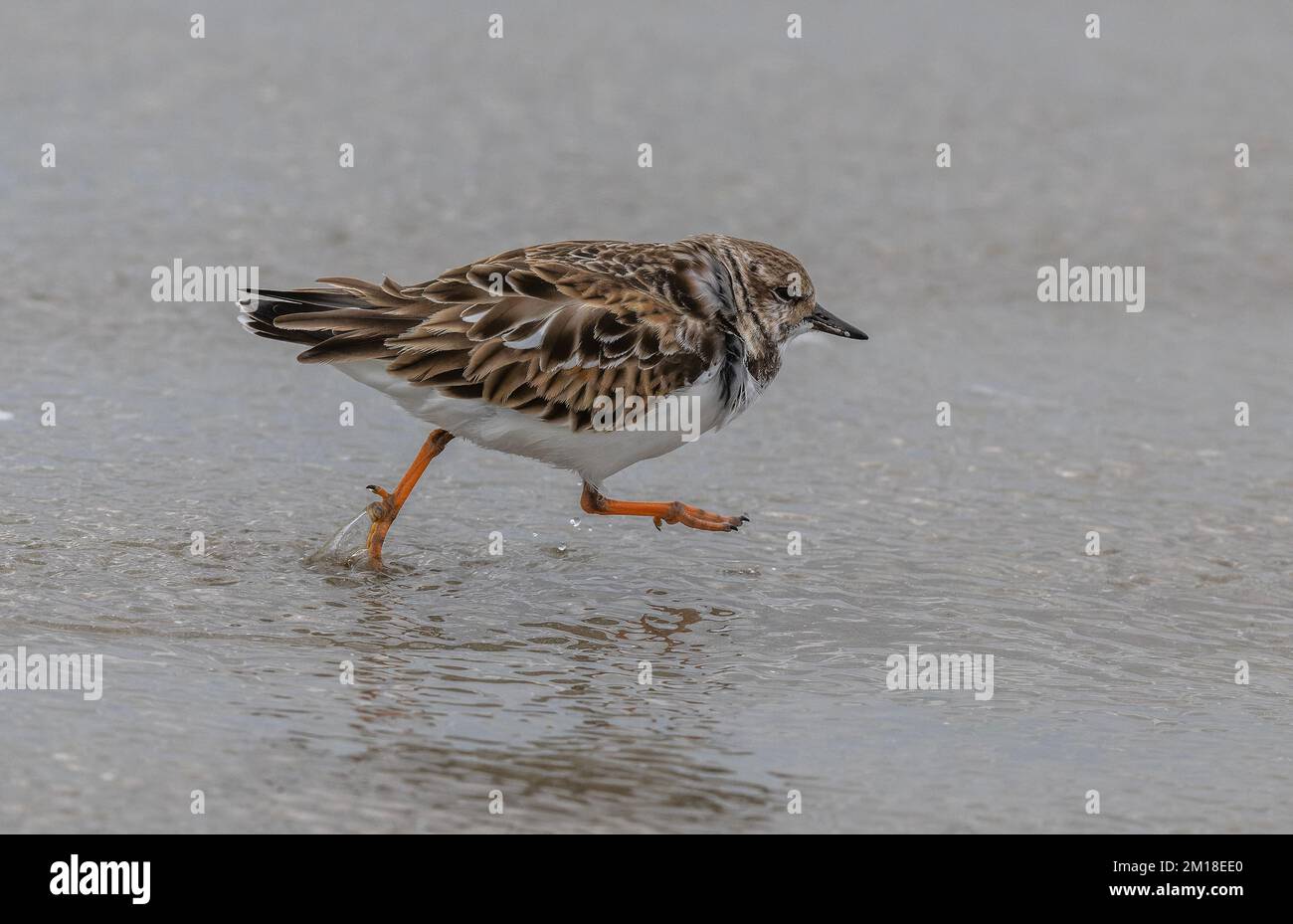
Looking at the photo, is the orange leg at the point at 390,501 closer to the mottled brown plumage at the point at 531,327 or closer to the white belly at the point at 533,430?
the white belly at the point at 533,430

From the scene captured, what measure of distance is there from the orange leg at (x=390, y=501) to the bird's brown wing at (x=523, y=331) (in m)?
0.56

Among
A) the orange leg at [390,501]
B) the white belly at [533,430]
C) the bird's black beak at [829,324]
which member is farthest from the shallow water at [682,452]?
the bird's black beak at [829,324]

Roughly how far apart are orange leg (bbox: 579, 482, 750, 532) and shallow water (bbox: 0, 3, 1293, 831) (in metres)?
0.16

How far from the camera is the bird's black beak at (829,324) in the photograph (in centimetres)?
766

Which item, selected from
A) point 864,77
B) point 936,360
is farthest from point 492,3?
point 936,360

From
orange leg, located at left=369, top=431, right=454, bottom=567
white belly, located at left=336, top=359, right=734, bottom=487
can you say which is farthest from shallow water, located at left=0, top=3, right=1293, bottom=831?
white belly, located at left=336, top=359, right=734, bottom=487

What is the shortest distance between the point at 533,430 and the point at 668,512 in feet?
2.36

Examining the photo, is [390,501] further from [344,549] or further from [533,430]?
[533,430]

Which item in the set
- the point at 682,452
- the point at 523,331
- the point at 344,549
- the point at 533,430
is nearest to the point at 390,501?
the point at 344,549

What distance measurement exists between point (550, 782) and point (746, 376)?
8.79 feet

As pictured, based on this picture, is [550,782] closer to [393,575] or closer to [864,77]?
[393,575]

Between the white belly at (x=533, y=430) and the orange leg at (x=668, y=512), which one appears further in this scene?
the orange leg at (x=668, y=512)

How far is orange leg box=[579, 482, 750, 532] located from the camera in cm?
704

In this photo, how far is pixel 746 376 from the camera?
7.11 m
